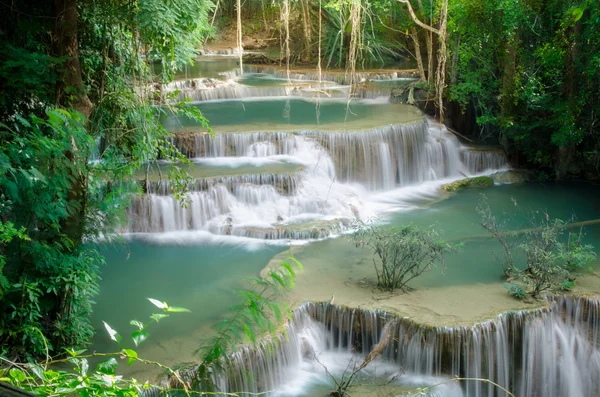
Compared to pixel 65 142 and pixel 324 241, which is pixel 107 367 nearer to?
pixel 65 142

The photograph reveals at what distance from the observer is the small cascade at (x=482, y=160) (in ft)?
48.5

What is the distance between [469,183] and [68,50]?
31.9ft

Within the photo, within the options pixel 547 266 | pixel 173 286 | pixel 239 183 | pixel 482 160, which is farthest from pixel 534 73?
pixel 173 286

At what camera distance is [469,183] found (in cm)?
1347

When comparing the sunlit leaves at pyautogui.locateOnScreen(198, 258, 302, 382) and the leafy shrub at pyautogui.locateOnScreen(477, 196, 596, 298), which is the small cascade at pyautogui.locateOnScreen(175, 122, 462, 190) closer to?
the leafy shrub at pyautogui.locateOnScreen(477, 196, 596, 298)

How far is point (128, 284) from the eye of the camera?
868cm

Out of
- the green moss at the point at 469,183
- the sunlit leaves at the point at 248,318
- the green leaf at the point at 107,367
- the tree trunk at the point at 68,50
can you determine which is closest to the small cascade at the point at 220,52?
the green moss at the point at 469,183

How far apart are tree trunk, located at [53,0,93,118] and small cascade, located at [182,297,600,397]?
3.13 m

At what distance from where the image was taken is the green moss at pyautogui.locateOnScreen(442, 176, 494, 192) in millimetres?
13336

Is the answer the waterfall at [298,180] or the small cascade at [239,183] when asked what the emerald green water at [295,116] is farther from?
the small cascade at [239,183]

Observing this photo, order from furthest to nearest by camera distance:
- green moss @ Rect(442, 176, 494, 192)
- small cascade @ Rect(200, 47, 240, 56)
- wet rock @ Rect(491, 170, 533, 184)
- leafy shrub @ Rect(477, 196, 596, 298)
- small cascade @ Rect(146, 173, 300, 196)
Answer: small cascade @ Rect(200, 47, 240, 56), wet rock @ Rect(491, 170, 533, 184), green moss @ Rect(442, 176, 494, 192), small cascade @ Rect(146, 173, 300, 196), leafy shrub @ Rect(477, 196, 596, 298)

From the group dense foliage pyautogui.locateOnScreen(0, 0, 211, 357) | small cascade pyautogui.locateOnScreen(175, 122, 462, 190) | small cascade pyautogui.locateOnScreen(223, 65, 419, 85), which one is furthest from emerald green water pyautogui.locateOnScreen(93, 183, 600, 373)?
small cascade pyautogui.locateOnScreen(223, 65, 419, 85)

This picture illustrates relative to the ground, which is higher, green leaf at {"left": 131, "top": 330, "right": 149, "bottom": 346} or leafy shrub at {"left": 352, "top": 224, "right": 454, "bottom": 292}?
green leaf at {"left": 131, "top": 330, "right": 149, "bottom": 346}

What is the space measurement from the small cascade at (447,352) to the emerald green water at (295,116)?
6.22 m
